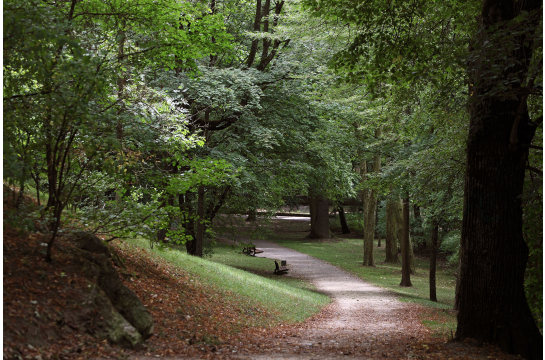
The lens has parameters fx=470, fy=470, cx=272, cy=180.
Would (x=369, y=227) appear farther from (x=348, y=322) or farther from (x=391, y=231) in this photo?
(x=348, y=322)

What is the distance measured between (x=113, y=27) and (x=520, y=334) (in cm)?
811

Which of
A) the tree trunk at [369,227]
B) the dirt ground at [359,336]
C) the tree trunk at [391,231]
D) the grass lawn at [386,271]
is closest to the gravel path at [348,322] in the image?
the dirt ground at [359,336]

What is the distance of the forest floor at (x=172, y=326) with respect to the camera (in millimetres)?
4863

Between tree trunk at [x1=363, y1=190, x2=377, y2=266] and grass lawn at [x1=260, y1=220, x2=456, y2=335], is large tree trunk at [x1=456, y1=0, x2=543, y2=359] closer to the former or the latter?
grass lawn at [x1=260, y1=220, x2=456, y2=335]

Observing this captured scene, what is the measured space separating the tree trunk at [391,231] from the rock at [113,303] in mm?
19624

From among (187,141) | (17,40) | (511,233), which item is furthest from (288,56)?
(17,40)

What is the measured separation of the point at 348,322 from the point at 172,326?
565 cm

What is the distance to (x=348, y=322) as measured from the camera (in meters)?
11.4

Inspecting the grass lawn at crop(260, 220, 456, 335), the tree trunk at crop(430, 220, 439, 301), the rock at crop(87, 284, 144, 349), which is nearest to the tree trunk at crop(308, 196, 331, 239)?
the grass lawn at crop(260, 220, 456, 335)

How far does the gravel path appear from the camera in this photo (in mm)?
6957

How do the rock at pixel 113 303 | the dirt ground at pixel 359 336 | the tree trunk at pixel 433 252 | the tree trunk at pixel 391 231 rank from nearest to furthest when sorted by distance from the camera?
the rock at pixel 113 303 → the dirt ground at pixel 359 336 → the tree trunk at pixel 433 252 → the tree trunk at pixel 391 231

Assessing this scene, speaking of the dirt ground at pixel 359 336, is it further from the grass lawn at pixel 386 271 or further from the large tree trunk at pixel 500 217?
the grass lawn at pixel 386 271

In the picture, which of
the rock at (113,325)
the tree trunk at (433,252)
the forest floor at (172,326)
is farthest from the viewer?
the tree trunk at (433,252)

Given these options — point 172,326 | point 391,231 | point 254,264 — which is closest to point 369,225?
point 391,231
